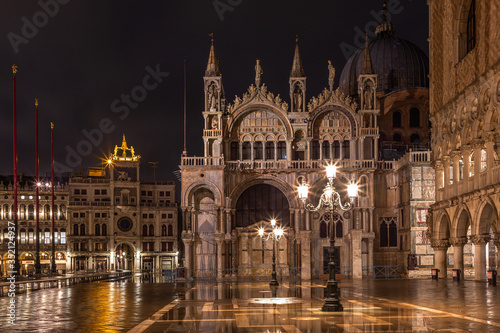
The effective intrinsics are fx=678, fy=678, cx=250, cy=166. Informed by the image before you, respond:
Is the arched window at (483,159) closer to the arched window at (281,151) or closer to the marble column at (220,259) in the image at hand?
the arched window at (281,151)

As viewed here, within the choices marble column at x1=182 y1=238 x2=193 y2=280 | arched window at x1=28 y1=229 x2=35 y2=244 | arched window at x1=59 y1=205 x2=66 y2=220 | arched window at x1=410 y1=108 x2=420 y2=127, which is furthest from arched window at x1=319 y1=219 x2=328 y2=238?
arched window at x1=28 y1=229 x2=35 y2=244

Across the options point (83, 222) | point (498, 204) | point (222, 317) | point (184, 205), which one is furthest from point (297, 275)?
point (83, 222)

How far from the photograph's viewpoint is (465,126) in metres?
36.2

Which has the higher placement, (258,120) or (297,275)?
(258,120)

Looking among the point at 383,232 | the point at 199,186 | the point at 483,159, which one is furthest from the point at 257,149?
the point at 483,159

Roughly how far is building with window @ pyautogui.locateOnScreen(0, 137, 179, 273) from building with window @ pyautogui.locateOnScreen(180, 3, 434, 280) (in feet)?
119

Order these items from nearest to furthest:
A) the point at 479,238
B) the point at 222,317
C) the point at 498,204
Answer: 1. the point at 222,317
2. the point at 498,204
3. the point at 479,238

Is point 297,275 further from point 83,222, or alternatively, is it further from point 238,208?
point 83,222

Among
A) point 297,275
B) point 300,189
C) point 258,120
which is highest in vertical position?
point 258,120

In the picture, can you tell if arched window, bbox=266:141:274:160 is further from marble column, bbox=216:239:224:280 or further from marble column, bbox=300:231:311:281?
marble column, bbox=216:239:224:280

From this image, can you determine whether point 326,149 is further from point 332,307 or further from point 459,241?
point 332,307

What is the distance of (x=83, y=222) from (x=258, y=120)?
43734mm

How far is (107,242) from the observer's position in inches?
3612

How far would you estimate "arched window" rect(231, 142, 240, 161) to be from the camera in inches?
2237
